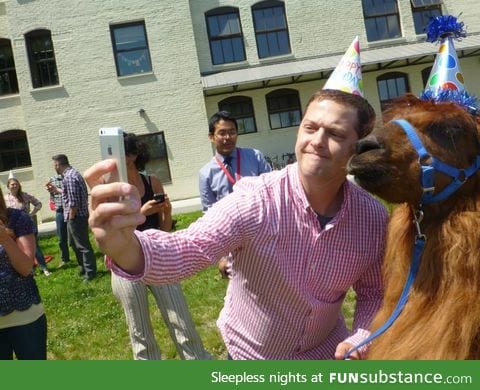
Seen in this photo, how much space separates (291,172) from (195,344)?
7.37 ft

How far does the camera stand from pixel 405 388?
1445 mm

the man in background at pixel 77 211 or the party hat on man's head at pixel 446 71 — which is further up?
the party hat on man's head at pixel 446 71

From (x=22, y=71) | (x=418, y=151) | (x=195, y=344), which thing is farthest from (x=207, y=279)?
(x=22, y=71)

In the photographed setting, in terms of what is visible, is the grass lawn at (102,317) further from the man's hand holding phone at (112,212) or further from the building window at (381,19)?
the building window at (381,19)

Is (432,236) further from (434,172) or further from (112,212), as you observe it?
(112,212)

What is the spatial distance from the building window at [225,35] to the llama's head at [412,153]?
51.1 feet

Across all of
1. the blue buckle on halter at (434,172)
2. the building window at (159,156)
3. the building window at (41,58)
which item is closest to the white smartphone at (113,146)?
the blue buckle on halter at (434,172)

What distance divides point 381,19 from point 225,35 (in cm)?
549

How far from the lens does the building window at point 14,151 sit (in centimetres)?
1650

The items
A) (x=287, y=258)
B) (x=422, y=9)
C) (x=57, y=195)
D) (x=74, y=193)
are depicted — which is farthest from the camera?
(x=422, y=9)

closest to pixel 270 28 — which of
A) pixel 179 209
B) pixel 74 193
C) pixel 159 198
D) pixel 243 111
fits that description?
pixel 243 111

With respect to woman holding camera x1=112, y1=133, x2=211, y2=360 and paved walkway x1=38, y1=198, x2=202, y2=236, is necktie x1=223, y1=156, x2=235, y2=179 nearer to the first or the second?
woman holding camera x1=112, y1=133, x2=211, y2=360

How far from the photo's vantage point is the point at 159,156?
53.1 feet

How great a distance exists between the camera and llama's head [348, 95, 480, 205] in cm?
158
